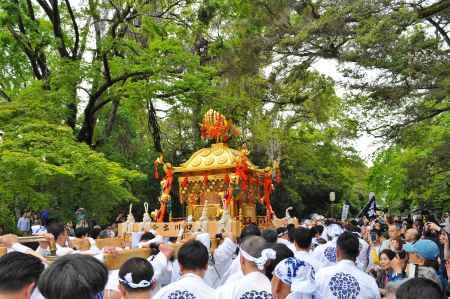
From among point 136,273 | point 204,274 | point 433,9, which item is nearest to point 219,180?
point 433,9

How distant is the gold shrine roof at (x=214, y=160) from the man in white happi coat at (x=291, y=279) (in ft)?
42.4

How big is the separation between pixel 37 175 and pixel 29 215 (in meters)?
3.77

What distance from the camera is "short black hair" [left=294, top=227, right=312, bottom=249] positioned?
5855 mm

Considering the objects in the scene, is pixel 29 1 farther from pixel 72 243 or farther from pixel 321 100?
pixel 72 243

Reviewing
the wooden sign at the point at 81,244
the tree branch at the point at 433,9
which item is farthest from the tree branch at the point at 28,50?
the tree branch at the point at 433,9

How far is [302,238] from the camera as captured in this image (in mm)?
5859

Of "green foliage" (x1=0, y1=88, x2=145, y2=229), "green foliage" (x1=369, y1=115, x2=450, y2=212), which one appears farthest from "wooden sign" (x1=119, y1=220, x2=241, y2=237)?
"green foliage" (x1=369, y1=115, x2=450, y2=212)

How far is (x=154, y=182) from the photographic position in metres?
27.6

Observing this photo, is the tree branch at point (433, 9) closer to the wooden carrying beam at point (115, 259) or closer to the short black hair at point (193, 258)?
the wooden carrying beam at point (115, 259)

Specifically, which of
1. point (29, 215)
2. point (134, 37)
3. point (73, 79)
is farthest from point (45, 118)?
point (134, 37)

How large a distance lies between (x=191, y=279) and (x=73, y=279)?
178 cm

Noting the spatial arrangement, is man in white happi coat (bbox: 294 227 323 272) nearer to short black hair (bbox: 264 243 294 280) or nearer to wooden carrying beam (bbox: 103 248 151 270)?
short black hair (bbox: 264 243 294 280)

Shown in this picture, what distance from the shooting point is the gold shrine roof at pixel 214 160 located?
17422mm

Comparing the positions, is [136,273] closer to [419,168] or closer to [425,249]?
[425,249]
